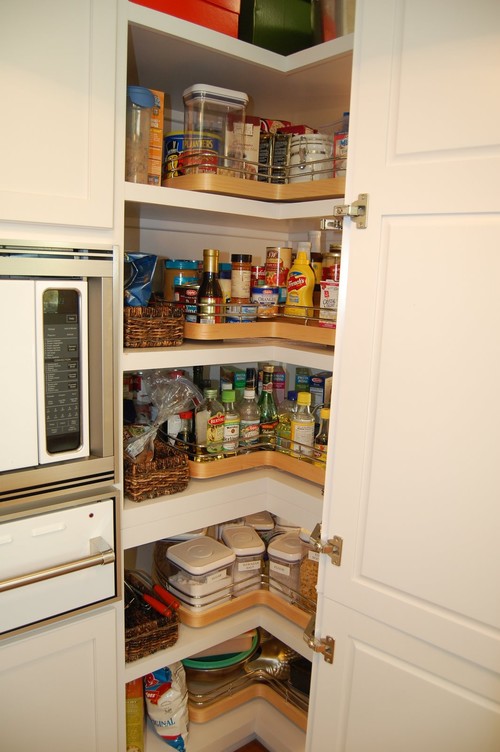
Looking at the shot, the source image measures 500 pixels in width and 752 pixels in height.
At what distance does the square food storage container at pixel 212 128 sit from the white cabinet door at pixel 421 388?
0.46m

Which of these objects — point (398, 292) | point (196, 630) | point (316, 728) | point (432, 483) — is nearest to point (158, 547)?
point (196, 630)

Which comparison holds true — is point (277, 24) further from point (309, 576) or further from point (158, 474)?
point (309, 576)

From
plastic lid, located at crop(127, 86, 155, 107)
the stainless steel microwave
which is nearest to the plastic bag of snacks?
the stainless steel microwave

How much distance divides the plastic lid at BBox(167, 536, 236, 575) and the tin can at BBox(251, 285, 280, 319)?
2.36 feet

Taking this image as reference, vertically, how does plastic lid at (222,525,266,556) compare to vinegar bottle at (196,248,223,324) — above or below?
below

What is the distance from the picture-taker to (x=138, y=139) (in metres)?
1.37

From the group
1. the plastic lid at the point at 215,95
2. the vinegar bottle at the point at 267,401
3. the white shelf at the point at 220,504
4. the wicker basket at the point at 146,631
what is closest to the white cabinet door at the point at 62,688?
the wicker basket at the point at 146,631

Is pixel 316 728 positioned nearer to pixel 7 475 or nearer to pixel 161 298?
pixel 7 475

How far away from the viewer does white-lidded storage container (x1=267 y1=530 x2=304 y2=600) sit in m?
1.69

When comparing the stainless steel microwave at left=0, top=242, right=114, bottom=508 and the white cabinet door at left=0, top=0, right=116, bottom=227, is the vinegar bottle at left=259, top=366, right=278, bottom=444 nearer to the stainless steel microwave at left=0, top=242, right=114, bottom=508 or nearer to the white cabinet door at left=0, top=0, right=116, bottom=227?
the stainless steel microwave at left=0, top=242, right=114, bottom=508

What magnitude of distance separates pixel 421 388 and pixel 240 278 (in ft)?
2.46

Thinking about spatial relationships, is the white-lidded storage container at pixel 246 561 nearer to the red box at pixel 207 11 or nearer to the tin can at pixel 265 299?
the tin can at pixel 265 299

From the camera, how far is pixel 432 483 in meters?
1.02

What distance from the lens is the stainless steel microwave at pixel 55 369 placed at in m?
1.11
